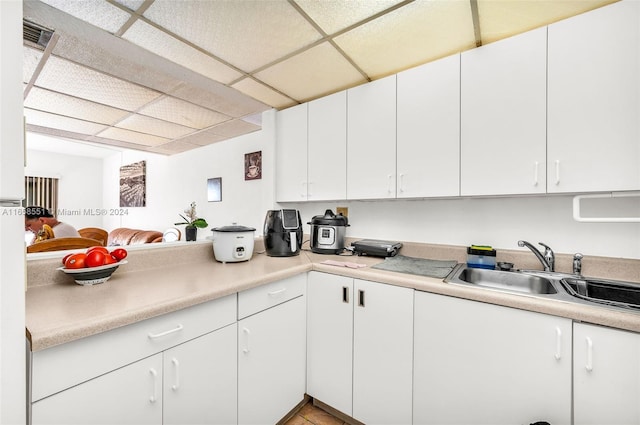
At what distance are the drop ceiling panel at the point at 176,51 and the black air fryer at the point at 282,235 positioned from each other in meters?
1.03

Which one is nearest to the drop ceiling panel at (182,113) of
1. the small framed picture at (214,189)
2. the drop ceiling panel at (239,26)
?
the small framed picture at (214,189)

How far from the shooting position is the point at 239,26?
51.7 inches

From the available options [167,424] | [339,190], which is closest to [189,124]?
[339,190]

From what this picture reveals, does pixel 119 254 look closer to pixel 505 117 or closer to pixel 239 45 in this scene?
pixel 239 45

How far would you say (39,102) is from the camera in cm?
230

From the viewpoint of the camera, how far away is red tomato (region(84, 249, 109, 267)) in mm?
1079

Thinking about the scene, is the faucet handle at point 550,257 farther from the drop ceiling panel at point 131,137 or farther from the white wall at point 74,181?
the white wall at point 74,181

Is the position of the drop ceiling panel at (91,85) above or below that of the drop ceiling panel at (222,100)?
above

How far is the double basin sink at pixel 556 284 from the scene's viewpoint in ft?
3.54

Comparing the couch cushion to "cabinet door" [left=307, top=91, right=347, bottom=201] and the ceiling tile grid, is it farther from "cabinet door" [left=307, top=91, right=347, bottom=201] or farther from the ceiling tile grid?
"cabinet door" [left=307, top=91, right=347, bottom=201]

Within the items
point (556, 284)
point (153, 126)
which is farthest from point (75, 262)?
point (153, 126)

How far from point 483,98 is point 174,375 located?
6.13 feet

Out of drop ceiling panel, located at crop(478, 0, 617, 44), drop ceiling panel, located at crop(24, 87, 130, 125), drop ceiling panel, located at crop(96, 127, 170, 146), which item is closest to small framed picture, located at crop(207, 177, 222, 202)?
drop ceiling panel, located at crop(96, 127, 170, 146)

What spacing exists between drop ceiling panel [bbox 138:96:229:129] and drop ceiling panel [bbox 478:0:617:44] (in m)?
2.23
